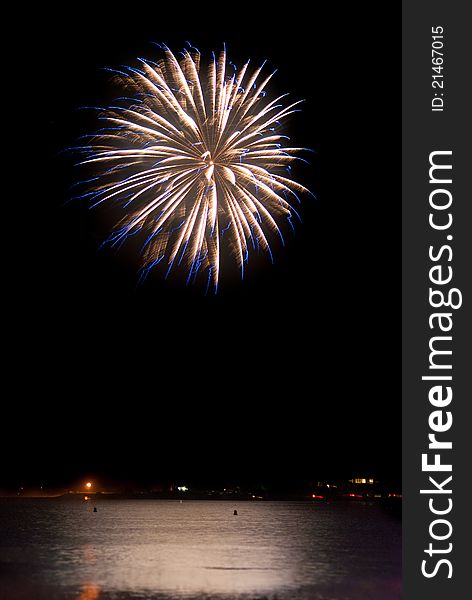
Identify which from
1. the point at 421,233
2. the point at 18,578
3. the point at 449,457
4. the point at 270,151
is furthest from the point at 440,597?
the point at 18,578

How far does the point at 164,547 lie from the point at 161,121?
5154cm

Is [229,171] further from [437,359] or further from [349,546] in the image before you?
[349,546]

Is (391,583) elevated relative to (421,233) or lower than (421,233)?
lower

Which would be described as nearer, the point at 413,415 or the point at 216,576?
the point at 413,415

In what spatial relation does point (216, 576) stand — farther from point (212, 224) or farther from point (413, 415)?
point (413, 415)

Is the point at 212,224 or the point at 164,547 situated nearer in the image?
the point at 212,224

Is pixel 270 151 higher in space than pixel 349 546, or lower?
higher

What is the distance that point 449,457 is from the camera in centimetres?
2508

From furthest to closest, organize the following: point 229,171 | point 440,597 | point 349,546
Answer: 1. point 349,546
2. point 229,171
3. point 440,597

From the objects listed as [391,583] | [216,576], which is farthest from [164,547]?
[391,583]

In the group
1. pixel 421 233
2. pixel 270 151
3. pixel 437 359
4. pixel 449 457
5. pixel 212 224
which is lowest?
pixel 449 457

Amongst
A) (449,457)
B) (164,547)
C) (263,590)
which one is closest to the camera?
(449,457)

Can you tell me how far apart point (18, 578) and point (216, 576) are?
12.0 meters

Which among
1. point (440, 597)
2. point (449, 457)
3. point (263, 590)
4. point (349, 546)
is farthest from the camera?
point (349, 546)
